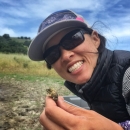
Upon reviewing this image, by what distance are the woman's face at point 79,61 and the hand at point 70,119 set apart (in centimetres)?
79

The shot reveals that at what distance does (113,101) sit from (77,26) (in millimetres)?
724

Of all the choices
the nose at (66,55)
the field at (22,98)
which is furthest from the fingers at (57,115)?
the field at (22,98)

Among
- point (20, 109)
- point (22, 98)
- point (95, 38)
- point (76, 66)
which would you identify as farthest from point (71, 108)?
point (22, 98)

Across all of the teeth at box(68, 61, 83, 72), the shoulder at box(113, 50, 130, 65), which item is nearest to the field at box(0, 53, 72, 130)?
the teeth at box(68, 61, 83, 72)

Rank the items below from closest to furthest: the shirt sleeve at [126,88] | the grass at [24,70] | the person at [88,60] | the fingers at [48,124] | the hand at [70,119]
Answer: the hand at [70,119]
the fingers at [48,124]
the shirt sleeve at [126,88]
the person at [88,60]
the grass at [24,70]

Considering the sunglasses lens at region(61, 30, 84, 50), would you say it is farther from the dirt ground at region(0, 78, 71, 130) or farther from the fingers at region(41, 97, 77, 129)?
the dirt ground at region(0, 78, 71, 130)

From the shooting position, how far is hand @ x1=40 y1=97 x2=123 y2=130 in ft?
3.45

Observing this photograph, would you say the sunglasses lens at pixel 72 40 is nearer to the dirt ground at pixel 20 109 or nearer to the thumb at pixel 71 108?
the thumb at pixel 71 108

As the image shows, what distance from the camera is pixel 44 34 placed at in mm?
2113

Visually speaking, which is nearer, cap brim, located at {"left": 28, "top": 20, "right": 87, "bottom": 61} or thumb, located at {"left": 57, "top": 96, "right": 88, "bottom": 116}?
thumb, located at {"left": 57, "top": 96, "right": 88, "bottom": 116}

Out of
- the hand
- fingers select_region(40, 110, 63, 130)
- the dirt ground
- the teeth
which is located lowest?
the dirt ground

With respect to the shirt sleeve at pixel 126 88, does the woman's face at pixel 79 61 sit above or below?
above

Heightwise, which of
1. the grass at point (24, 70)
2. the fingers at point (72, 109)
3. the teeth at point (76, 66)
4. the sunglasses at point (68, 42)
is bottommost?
the grass at point (24, 70)

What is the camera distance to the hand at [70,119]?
3.45ft
